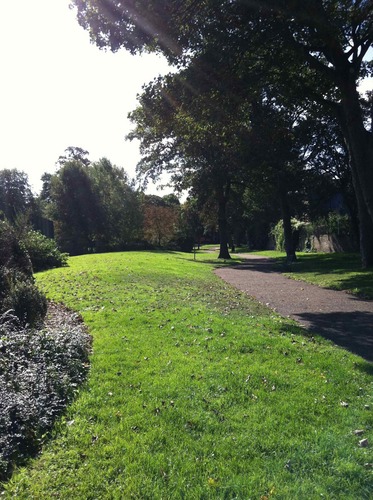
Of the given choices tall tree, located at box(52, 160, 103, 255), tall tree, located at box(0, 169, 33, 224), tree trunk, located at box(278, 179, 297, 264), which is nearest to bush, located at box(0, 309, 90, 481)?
tree trunk, located at box(278, 179, 297, 264)

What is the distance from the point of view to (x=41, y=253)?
22.1 m

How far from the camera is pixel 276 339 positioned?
6.88 meters

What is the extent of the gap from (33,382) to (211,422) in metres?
1.91

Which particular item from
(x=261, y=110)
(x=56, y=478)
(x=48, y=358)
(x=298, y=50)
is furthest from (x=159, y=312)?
(x=261, y=110)

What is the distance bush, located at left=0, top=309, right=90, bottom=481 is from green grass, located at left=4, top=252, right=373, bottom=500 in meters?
0.17

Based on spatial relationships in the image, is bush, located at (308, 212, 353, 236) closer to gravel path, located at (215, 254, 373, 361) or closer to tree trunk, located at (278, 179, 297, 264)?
tree trunk, located at (278, 179, 297, 264)

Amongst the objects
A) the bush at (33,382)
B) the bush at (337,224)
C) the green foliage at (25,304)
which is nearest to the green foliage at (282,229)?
the bush at (337,224)

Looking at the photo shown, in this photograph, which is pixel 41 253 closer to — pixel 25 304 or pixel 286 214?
pixel 286 214

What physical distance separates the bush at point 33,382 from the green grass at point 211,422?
17cm

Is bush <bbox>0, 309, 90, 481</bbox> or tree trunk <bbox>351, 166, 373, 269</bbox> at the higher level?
tree trunk <bbox>351, 166, 373, 269</bbox>

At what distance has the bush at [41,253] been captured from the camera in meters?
21.4

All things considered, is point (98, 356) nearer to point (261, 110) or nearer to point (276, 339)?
point (276, 339)

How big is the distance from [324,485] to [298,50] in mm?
11156

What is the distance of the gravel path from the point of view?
7.24 meters
